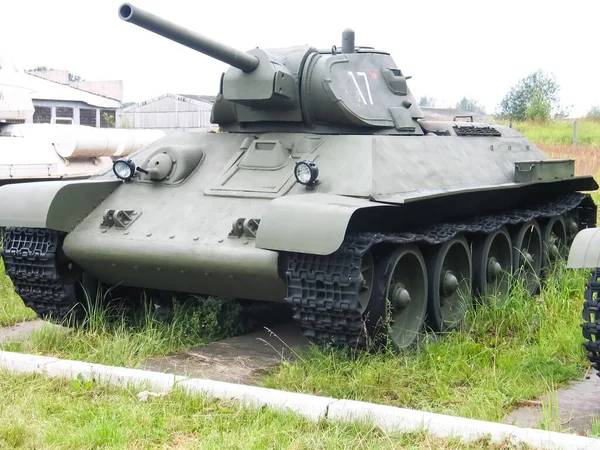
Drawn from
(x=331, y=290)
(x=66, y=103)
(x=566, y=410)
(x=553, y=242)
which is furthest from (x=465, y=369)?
(x=66, y=103)

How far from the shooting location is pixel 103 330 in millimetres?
7516

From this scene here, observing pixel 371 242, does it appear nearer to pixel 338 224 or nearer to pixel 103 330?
pixel 338 224

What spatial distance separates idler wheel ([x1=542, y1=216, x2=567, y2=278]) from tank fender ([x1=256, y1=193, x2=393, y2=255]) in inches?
173

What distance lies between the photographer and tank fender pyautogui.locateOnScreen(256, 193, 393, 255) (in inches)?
240

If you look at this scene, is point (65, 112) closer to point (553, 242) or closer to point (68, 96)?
point (68, 96)

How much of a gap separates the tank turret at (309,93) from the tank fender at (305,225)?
63.0 inches

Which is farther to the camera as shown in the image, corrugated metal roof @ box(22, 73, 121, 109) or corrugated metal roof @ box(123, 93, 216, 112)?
corrugated metal roof @ box(123, 93, 216, 112)

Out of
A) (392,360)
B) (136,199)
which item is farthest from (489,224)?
(136,199)

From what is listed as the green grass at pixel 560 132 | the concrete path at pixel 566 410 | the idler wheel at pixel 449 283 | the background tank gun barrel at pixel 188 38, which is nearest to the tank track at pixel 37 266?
the background tank gun barrel at pixel 188 38

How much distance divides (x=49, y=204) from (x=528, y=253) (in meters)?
5.26

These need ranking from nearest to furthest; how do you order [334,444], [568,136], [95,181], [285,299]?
[334,444] → [285,299] → [95,181] → [568,136]

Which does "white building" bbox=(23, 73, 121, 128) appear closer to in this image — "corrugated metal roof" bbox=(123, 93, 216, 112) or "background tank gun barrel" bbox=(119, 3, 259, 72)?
"corrugated metal roof" bbox=(123, 93, 216, 112)

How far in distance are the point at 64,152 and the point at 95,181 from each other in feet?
15.8

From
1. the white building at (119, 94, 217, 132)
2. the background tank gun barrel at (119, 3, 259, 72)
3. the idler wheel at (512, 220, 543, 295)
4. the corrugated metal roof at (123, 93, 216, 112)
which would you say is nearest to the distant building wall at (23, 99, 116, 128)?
the white building at (119, 94, 217, 132)
